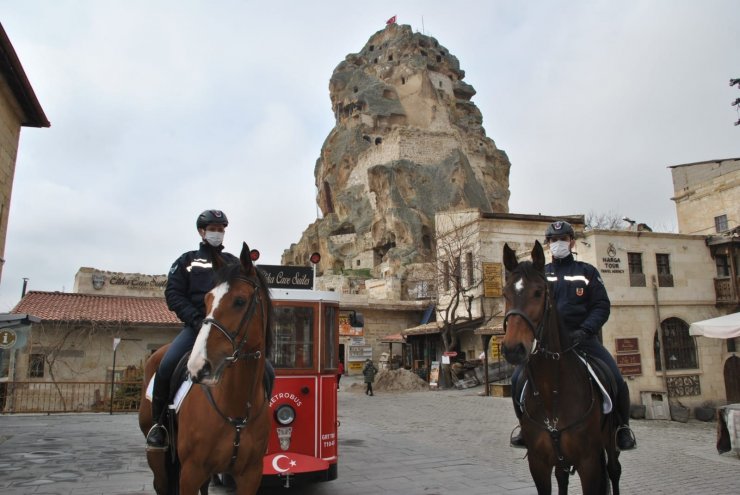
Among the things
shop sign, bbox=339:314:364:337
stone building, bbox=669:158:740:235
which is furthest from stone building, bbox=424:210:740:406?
shop sign, bbox=339:314:364:337

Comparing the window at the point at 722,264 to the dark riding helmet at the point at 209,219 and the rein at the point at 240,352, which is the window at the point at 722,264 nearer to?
the dark riding helmet at the point at 209,219

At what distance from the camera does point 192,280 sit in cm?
461

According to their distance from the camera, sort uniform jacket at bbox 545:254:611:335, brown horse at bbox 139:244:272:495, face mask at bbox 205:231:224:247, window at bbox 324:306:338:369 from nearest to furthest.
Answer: brown horse at bbox 139:244:272:495
face mask at bbox 205:231:224:247
uniform jacket at bbox 545:254:611:335
window at bbox 324:306:338:369

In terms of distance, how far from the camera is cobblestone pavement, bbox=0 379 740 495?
7.18m

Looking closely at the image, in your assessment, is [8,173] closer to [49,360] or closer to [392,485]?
[49,360]

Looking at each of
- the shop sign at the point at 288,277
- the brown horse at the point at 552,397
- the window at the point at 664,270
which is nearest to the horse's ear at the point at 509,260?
the brown horse at the point at 552,397

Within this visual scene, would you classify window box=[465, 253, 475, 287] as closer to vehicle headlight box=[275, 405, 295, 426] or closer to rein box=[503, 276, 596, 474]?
vehicle headlight box=[275, 405, 295, 426]

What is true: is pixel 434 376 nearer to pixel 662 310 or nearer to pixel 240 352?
pixel 662 310

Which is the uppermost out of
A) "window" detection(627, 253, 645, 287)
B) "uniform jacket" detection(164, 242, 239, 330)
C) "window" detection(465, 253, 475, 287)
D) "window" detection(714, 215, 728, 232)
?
"window" detection(714, 215, 728, 232)

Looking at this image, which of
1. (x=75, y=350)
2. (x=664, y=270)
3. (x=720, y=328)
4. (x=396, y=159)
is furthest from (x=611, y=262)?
(x=396, y=159)

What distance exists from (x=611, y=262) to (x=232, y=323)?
18.7 metres

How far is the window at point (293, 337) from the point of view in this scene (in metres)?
6.71

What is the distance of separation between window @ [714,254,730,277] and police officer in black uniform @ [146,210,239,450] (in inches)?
900

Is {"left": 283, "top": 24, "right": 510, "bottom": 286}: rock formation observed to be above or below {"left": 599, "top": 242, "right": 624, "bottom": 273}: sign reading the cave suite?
above
